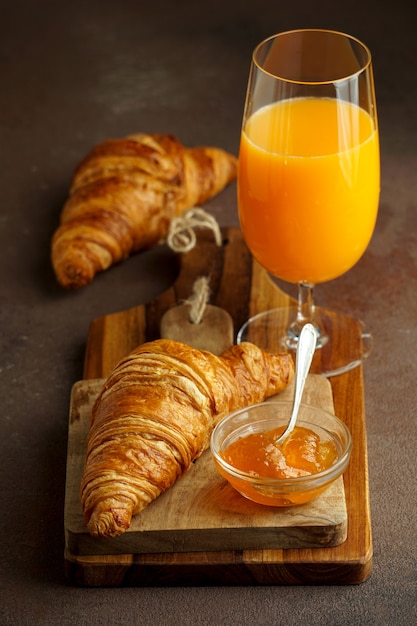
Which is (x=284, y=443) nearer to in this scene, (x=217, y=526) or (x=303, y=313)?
(x=217, y=526)

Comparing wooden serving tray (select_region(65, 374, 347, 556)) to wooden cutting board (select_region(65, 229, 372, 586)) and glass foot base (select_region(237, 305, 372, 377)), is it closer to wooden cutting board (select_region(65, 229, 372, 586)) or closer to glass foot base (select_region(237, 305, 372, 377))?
wooden cutting board (select_region(65, 229, 372, 586))

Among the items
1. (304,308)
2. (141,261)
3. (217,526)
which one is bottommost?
(141,261)

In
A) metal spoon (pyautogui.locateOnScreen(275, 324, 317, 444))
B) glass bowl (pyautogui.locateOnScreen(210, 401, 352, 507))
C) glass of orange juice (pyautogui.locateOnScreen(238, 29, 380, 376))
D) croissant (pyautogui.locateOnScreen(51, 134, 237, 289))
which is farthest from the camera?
croissant (pyautogui.locateOnScreen(51, 134, 237, 289))

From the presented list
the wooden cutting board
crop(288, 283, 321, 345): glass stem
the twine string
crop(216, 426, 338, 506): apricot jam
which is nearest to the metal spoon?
crop(216, 426, 338, 506): apricot jam

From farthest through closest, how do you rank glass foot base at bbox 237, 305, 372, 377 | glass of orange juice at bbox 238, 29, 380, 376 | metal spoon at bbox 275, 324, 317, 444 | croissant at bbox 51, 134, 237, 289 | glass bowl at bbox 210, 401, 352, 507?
1. croissant at bbox 51, 134, 237, 289
2. glass foot base at bbox 237, 305, 372, 377
3. glass of orange juice at bbox 238, 29, 380, 376
4. metal spoon at bbox 275, 324, 317, 444
5. glass bowl at bbox 210, 401, 352, 507

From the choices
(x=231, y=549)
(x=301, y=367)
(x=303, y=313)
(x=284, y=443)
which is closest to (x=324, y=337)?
(x=303, y=313)

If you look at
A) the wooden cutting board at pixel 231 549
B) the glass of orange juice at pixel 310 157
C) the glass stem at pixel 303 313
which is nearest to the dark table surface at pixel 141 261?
the wooden cutting board at pixel 231 549

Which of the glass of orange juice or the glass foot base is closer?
the glass of orange juice
